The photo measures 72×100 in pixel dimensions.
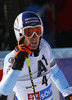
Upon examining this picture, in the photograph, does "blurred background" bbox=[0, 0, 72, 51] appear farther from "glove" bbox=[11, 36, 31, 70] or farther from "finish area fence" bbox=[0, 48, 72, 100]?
"glove" bbox=[11, 36, 31, 70]

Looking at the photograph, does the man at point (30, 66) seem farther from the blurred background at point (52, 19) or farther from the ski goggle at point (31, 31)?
the blurred background at point (52, 19)

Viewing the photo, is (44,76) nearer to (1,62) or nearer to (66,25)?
(1,62)

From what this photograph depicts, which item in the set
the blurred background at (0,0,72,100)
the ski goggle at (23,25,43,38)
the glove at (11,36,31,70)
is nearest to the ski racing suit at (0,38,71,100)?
the glove at (11,36,31,70)

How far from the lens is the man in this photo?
8.53ft

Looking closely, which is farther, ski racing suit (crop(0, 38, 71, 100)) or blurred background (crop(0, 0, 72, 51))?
blurred background (crop(0, 0, 72, 51))

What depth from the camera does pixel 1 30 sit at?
24.6 ft

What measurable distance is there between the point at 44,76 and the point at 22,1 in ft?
13.1

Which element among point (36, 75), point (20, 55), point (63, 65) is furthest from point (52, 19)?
point (20, 55)

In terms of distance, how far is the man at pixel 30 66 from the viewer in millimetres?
2600

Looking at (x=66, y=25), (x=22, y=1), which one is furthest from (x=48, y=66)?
(x=66, y=25)

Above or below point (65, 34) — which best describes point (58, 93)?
above

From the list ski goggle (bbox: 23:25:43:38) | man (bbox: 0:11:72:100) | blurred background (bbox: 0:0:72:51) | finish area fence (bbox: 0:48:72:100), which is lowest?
blurred background (bbox: 0:0:72:51)

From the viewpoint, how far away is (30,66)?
109 inches

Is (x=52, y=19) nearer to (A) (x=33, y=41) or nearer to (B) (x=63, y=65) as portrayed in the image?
(B) (x=63, y=65)
